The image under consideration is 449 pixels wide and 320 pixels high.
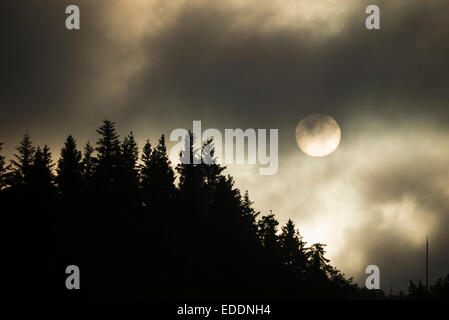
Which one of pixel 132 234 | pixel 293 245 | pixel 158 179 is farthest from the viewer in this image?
pixel 293 245

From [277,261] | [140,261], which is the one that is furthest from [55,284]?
[277,261]

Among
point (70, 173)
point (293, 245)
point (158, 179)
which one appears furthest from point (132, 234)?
point (293, 245)

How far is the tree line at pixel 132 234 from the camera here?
44094mm

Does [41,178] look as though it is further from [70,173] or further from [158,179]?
[158,179]

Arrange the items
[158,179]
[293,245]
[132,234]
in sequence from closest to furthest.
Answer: [132,234], [158,179], [293,245]

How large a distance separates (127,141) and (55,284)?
29482 millimetres

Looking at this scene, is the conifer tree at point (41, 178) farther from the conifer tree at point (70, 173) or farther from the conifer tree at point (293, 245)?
the conifer tree at point (293, 245)

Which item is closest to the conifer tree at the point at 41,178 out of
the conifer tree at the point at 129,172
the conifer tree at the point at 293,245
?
the conifer tree at the point at 129,172

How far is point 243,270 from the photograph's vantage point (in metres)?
49.1

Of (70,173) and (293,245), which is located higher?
(70,173)

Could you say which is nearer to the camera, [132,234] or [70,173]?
[132,234]

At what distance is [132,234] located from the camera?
165ft

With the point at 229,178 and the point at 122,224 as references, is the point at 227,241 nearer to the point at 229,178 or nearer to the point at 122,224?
the point at 122,224

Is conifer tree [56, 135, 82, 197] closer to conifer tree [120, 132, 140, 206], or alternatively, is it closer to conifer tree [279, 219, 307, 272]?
conifer tree [120, 132, 140, 206]
